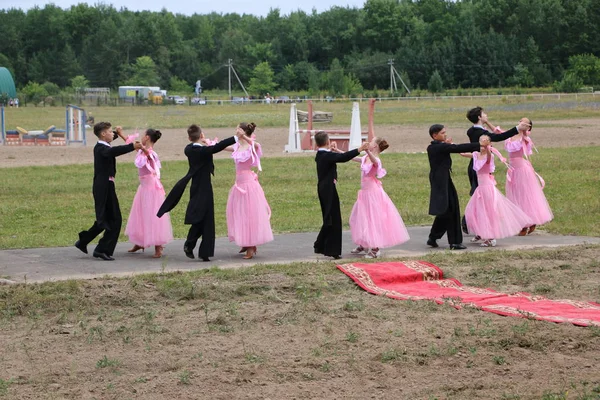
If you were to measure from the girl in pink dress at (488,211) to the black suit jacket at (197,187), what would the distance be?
3.88 metres

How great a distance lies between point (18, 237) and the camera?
15.8 meters

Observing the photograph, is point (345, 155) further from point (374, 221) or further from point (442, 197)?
point (442, 197)

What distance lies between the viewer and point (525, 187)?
15.7m

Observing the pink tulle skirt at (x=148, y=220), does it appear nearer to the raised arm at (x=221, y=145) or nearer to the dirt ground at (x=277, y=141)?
the raised arm at (x=221, y=145)

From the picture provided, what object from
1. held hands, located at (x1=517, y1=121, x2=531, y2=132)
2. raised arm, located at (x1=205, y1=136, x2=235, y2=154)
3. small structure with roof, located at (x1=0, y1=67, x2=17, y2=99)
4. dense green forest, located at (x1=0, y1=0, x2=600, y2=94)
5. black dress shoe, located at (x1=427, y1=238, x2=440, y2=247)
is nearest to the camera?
raised arm, located at (x1=205, y1=136, x2=235, y2=154)

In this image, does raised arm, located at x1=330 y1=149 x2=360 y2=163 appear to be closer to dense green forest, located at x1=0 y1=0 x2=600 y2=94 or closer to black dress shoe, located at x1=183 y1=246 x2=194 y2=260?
black dress shoe, located at x1=183 y1=246 x2=194 y2=260

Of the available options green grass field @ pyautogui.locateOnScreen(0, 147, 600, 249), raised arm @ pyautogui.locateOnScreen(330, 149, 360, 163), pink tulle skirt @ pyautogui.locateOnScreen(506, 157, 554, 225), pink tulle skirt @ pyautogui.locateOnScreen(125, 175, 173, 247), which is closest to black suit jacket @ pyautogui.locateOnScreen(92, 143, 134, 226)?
pink tulle skirt @ pyautogui.locateOnScreen(125, 175, 173, 247)

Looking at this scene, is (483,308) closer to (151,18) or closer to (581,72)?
(581,72)

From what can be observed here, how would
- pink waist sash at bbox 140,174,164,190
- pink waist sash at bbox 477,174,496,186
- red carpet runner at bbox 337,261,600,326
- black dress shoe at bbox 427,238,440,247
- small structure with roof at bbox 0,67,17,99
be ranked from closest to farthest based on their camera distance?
red carpet runner at bbox 337,261,600,326 < pink waist sash at bbox 140,174,164,190 < black dress shoe at bbox 427,238,440,247 < pink waist sash at bbox 477,174,496,186 < small structure with roof at bbox 0,67,17,99

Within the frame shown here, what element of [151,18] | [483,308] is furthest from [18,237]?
[151,18]

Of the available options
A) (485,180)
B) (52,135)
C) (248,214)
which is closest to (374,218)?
(248,214)

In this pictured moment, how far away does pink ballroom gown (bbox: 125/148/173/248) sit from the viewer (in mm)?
13398

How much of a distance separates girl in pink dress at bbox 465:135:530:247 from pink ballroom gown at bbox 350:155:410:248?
1483 mm

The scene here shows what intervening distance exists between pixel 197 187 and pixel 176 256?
3.51ft
